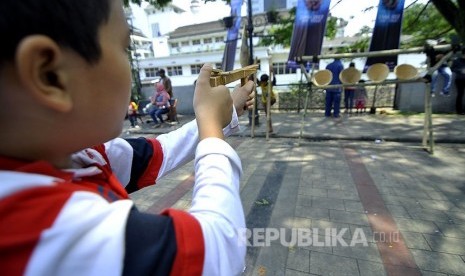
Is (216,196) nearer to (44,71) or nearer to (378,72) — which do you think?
(44,71)

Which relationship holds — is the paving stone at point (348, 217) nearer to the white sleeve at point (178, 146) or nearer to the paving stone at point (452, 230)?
the paving stone at point (452, 230)

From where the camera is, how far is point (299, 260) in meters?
2.46

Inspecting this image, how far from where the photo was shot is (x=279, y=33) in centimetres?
1107

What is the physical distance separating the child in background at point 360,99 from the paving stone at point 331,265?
8.21m

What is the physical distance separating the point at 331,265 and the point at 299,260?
0.28 meters

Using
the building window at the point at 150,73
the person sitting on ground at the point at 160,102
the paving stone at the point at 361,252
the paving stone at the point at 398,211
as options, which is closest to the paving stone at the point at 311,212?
the paving stone at the point at 361,252

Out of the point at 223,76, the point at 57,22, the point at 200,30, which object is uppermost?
the point at 200,30

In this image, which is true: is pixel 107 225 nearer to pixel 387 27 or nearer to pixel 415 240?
pixel 415 240

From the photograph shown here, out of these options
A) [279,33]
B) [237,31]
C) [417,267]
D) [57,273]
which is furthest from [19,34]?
[279,33]

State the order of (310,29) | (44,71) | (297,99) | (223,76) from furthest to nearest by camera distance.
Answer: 1. (297,99)
2. (310,29)
3. (223,76)
4. (44,71)

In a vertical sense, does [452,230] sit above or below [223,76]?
below

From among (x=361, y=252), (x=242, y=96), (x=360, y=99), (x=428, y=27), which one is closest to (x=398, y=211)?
(x=361, y=252)

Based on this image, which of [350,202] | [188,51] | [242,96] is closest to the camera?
[242,96]

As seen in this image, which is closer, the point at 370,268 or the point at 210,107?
the point at 210,107
